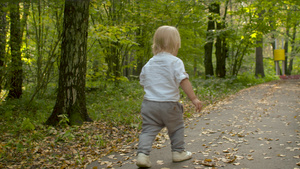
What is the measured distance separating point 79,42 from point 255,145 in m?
4.08

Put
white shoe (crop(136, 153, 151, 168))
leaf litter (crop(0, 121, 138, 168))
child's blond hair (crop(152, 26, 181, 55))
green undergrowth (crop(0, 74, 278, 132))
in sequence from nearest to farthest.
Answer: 1. white shoe (crop(136, 153, 151, 168))
2. child's blond hair (crop(152, 26, 181, 55))
3. leaf litter (crop(0, 121, 138, 168))
4. green undergrowth (crop(0, 74, 278, 132))

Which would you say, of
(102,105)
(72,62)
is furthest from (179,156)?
(102,105)

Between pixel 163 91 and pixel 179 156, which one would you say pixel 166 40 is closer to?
pixel 163 91

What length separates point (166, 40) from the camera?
338cm

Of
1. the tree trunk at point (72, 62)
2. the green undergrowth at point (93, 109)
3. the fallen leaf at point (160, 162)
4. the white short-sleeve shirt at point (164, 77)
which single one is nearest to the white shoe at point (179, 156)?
the fallen leaf at point (160, 162)

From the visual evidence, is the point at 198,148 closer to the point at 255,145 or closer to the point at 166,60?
the point at 255,145

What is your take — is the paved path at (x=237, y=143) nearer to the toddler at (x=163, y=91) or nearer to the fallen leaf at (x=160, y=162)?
the fallen leaf at (x=160, y=162)

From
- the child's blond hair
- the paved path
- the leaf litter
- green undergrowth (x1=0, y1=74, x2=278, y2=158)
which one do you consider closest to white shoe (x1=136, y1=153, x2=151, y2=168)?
the paved path

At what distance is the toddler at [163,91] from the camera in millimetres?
3277

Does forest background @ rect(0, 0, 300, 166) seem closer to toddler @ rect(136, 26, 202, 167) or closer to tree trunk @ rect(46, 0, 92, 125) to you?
tree trunk @ rect(46, 0, 92, 125)

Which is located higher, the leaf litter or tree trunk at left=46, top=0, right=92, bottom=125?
tree trunk at left=46, top=0, right=92, bottom=125

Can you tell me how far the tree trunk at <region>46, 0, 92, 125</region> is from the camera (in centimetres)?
586

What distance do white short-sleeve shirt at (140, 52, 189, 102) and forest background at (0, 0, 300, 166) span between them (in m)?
1.62

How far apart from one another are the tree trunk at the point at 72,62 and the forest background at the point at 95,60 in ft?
0.60
